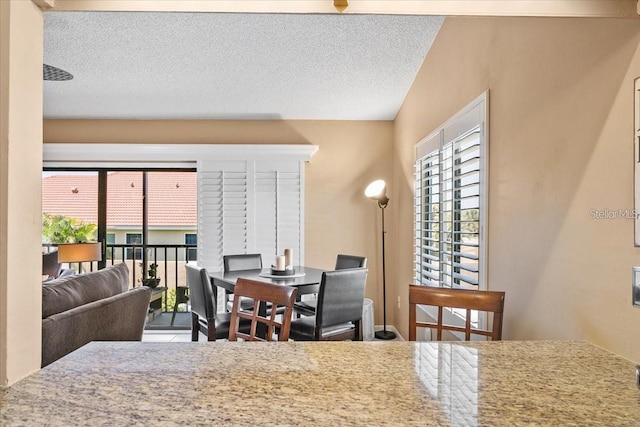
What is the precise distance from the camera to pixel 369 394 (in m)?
0.96

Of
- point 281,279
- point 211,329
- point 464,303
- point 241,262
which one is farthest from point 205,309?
point 464,303

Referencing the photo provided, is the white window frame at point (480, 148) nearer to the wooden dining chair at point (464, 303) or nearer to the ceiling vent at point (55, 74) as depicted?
the wooden dining chair at point (464, 303)

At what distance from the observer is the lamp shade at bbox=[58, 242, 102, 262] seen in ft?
13.3

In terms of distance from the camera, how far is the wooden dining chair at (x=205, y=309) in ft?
10.2

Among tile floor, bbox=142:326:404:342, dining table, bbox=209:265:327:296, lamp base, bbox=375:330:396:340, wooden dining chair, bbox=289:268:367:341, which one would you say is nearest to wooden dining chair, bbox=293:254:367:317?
dining table, bbox=209:265:327:296

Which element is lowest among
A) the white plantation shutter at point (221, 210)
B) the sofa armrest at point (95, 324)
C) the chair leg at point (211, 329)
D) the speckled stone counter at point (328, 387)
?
the chair leg at point (211, 329)

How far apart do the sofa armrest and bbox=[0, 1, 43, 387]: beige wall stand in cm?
104

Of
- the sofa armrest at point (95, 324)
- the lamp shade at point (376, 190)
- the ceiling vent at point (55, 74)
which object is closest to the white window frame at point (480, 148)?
the lamp shade at point (376, 190)

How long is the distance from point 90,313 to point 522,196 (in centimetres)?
225

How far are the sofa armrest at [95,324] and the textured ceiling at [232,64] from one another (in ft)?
5.99

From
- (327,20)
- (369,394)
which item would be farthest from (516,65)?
(369,394)

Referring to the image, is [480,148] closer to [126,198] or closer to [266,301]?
[266,301]

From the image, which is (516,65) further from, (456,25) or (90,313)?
(90,313)

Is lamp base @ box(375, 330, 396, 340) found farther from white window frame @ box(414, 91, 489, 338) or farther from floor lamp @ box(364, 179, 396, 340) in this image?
white window frame @ box(414, 91, 489, 338)
